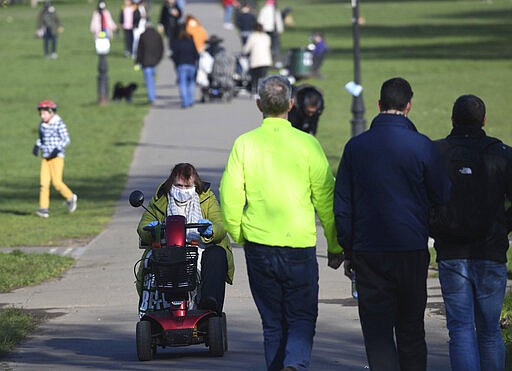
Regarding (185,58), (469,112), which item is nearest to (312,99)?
(469,112)

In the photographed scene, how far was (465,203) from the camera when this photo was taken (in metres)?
7.38

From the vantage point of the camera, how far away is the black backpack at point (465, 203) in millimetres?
7344

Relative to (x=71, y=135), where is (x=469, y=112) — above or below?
above

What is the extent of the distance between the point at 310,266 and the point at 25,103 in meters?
26.8

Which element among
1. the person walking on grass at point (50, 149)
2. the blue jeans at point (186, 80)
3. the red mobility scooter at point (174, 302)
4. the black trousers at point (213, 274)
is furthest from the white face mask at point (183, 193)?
the blue jeans at point (186, 80)

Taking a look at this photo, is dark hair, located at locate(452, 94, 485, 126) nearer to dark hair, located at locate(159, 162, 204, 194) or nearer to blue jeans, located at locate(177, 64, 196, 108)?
dark hair, located at locate(159, 162, 204, 194)

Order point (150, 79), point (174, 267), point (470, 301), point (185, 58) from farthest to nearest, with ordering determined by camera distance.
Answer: point (150, 79)
point (185, 58)
point (174, 267)
point (470, 301)

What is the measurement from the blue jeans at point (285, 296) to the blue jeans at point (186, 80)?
22.2 metres

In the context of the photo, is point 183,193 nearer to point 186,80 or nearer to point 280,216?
point 280,216

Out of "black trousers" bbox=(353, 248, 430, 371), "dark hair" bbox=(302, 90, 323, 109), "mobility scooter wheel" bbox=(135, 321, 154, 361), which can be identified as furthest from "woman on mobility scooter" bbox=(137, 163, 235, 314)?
"dark hair" bbox=(302, 90, 323, 109)

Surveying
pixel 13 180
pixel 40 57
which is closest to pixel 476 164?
pixel 13 180

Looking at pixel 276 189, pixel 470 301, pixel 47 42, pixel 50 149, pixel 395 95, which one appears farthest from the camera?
pixel 47 42

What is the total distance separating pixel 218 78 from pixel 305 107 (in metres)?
16.8

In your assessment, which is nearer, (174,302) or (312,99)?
(174,302)
